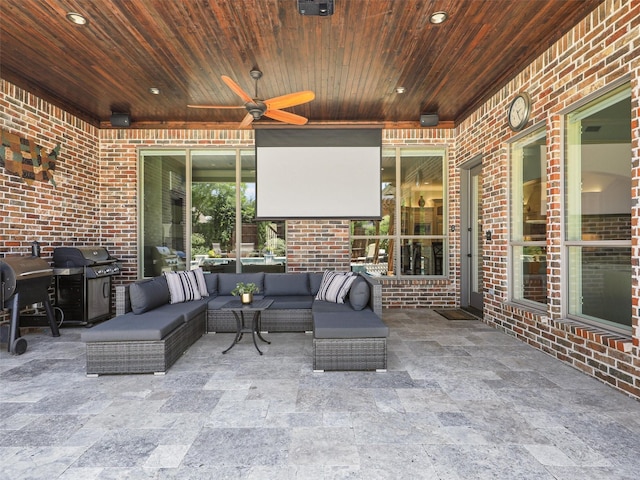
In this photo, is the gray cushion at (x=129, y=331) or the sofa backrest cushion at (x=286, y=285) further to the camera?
the sofa backrest cushion at (x=286, y=285)

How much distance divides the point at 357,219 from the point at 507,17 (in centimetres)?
334

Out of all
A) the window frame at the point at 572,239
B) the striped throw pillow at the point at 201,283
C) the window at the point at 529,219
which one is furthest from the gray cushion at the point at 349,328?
the striped throw pillow at the point at 201,283

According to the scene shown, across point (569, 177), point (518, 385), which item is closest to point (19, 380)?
point (518, 385)

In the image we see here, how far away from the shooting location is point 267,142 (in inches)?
224

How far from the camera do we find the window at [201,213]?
5.84 meters

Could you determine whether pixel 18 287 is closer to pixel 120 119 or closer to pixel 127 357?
pixel 127 357

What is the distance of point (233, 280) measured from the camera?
5.00 metres

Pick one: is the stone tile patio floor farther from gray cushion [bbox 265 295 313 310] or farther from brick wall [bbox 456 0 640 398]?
gray cushion [bbox 265 295 313 310]

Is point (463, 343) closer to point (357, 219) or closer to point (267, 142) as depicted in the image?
point (357, 219)

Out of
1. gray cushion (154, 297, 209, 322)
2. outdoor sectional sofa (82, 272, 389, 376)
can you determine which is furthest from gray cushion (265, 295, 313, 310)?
gray cushion (154, 297, 209, 322)

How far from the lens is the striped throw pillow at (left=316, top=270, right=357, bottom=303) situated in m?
4.28

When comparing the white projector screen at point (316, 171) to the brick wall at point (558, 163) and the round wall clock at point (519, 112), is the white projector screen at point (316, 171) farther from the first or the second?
the round wall clock at point (519, 112)

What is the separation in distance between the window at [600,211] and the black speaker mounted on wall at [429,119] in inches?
90.3

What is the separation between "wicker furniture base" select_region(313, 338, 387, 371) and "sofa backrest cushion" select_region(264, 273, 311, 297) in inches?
76.6
